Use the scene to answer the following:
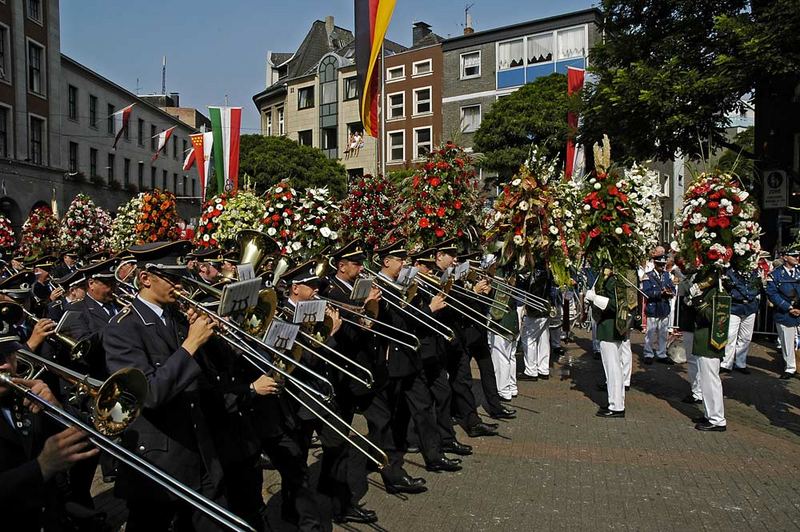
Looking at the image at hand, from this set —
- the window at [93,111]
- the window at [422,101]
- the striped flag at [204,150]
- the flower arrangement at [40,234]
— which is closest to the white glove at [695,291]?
the flower arrangement at [40,234]

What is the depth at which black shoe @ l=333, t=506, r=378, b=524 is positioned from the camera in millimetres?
5930

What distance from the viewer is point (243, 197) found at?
420 inches

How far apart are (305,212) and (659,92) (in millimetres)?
13704

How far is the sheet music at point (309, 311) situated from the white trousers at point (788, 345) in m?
10.7

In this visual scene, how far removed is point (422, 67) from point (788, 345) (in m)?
40.1

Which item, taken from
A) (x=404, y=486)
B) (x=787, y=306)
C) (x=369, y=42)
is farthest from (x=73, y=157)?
(x=404, y=486)

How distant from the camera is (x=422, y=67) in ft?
163

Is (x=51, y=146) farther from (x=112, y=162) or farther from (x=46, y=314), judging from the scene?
(x=46, y=314)

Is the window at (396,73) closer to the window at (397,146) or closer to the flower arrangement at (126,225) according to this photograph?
the window at (397,146)

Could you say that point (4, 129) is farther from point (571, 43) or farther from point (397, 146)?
point (571, 43)

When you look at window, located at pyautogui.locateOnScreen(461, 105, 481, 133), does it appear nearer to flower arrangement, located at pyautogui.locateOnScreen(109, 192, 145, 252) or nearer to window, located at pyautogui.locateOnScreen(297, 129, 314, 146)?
window, located at pyautogui.locateOnScreen(297, 129, 314, 146)

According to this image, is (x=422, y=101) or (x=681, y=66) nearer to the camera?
(x=681, y=66)

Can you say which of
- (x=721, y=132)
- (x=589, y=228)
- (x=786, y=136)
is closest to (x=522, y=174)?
(x=589, y=228)

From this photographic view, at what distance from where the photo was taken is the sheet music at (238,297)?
4.08 m
